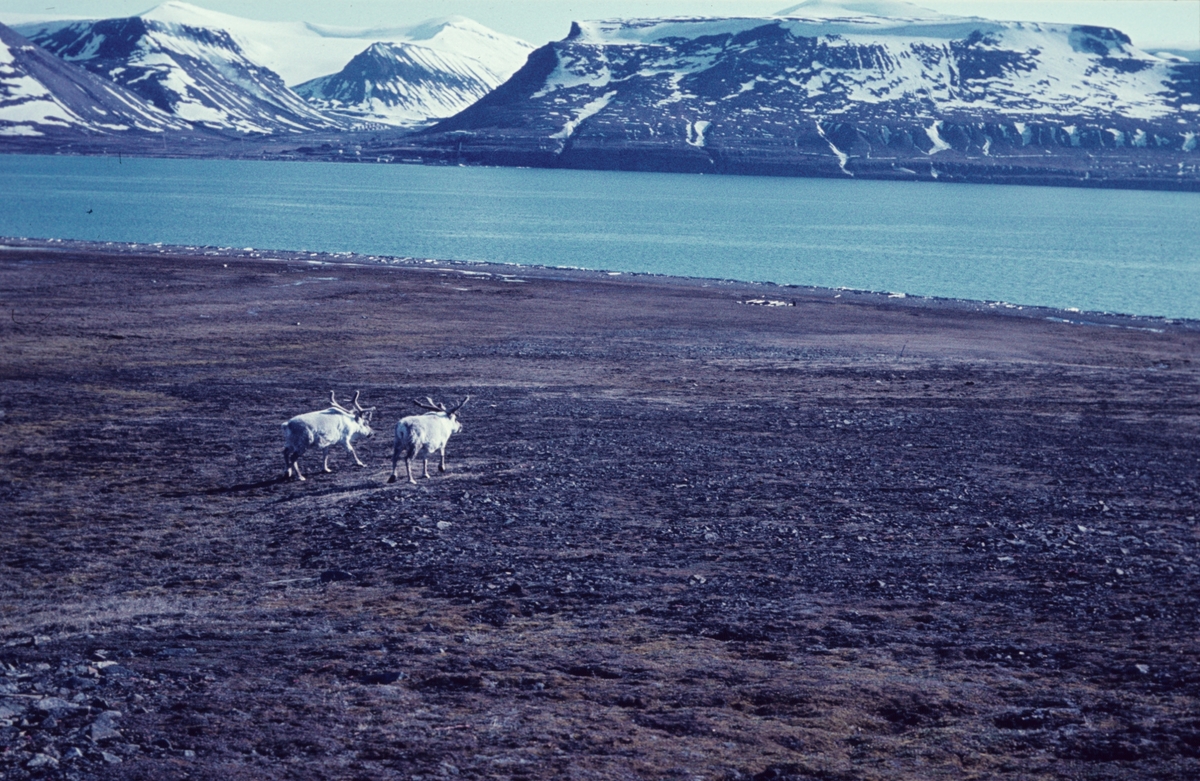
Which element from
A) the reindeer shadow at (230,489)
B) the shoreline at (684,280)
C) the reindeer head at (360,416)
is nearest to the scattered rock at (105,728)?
the reindeer shadow at (230,489)

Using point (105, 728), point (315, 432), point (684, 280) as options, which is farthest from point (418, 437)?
point (684, 280)

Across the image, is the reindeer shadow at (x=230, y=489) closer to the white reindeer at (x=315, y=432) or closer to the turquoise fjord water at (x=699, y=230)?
the white reindeer at (x=315, y=432)

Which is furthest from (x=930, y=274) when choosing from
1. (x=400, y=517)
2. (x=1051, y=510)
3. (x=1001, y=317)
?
(x=400, y=517)

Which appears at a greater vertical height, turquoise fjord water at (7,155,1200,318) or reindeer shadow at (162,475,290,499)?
turquoise fjord water at (7,155,1200,318)

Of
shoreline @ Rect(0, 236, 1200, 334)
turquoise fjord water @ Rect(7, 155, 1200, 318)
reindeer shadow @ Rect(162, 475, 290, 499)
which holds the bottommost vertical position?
reindeer shadow @ Rect(162, 475, 290, 499)

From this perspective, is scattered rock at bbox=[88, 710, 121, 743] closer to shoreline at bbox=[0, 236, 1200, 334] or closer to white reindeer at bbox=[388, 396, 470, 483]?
white reindeer at bbox=[388, 396, 470, 483]

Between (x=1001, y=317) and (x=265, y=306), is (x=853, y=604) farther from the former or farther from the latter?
(x=1001, y=317)

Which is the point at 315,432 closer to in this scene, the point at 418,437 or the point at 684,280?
the point at 418,437

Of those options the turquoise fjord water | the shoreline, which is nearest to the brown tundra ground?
the shoreline
